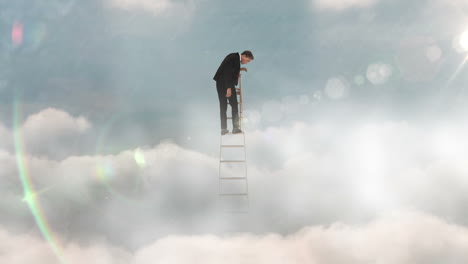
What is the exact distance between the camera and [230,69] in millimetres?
12523

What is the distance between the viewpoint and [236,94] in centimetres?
1330

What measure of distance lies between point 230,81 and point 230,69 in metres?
0.40

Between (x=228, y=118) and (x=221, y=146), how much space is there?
3.25 feet

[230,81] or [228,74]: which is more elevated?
[228,74]

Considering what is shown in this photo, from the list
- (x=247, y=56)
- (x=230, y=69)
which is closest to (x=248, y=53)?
(x=247, y=56)

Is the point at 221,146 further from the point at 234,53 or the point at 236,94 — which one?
the point at 234,53

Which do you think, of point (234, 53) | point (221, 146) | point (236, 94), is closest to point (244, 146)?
point (221, 146)

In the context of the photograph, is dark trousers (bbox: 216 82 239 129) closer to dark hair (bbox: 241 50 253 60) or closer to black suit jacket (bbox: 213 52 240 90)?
black suit jacket (bbox: 213 52 240 90)

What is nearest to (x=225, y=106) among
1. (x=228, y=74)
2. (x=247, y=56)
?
(x=228, y=74)

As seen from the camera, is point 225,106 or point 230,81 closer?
point 230,81

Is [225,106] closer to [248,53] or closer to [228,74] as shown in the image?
[228,74]

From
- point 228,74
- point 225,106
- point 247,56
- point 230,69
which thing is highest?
point 247,56

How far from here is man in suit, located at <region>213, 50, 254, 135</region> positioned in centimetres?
1248

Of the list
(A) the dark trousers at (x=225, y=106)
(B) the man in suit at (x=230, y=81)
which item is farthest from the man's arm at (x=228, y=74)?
(A) the dark trousers at (x=225, y=106)
